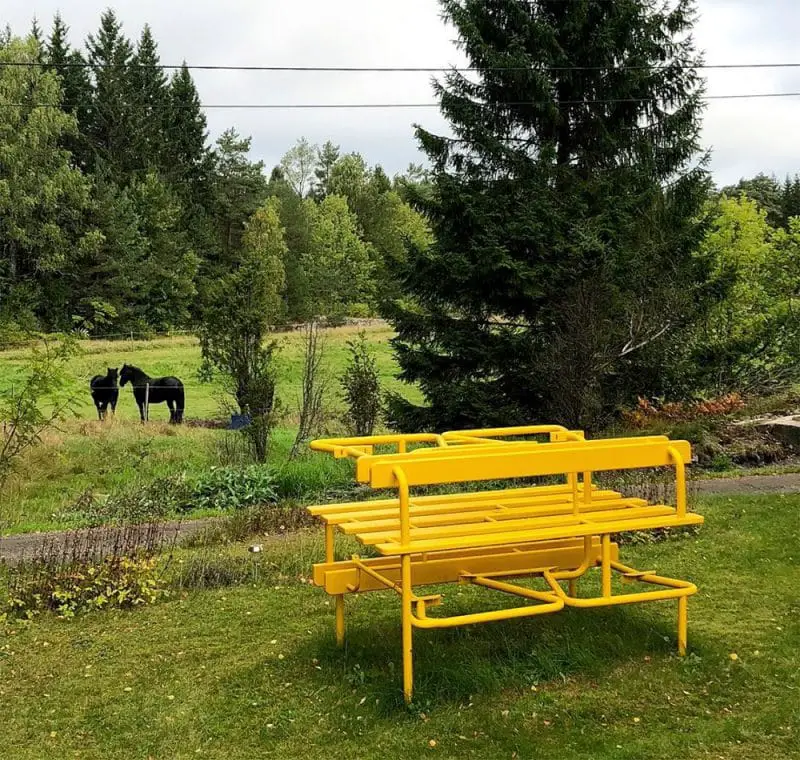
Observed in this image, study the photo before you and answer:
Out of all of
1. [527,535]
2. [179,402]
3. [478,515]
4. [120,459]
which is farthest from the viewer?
[179,402]

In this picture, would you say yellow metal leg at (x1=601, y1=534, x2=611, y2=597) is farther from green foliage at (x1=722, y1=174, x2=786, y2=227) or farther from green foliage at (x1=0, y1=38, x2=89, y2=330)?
green foliage at (x1=722, y1=174, x2=786, y2=227)

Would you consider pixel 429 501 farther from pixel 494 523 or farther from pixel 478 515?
pixel 494 523

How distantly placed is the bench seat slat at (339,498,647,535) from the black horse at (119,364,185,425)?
13.2 m

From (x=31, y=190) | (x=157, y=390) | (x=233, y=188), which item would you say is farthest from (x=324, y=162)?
(x=157, y=390)

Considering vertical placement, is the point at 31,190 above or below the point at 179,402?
above

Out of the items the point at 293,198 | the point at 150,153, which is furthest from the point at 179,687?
the point at 293,198

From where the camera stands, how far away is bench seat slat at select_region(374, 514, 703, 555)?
11.9 ft

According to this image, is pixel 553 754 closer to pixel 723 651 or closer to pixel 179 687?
pixel 723 651

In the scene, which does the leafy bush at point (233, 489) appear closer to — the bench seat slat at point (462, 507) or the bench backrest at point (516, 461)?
the bench seat slat at point (462, 507)

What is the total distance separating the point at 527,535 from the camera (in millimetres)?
3865

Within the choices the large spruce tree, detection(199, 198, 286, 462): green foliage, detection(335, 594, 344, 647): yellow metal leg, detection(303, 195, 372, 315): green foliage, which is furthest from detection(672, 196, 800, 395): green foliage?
detection(303, 195, 372, 315): green foliage

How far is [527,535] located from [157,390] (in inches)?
588

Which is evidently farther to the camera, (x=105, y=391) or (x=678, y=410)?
(x=105, y=391)

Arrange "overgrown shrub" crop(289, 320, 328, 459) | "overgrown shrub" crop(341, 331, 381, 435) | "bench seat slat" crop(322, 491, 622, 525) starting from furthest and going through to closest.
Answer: "overgrown shrub" crop(341, 331, 381, 435) → "overgrown shrub" crop(289, 320, 328, 459) → "bench seat slat" crop(322, 491, 622, 525)
